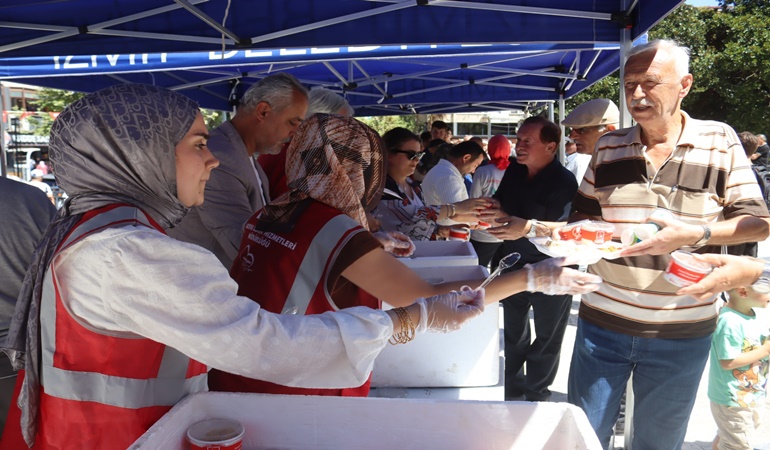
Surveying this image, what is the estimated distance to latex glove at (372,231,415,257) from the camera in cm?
258

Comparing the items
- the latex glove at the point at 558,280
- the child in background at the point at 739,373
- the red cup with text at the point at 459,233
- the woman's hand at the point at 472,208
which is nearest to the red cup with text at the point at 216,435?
the latex glove at the point at 558,280

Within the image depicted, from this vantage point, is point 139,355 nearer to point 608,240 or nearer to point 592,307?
point 608,240

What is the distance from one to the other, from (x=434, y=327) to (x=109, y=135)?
807 mm

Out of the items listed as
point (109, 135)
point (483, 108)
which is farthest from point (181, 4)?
point (483, 108)

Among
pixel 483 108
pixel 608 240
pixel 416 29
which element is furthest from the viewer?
pixel 483 108

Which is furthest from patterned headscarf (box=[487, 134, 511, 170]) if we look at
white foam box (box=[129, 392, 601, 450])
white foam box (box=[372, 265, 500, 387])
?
white foam box (box=[129, 392, 601, 450])

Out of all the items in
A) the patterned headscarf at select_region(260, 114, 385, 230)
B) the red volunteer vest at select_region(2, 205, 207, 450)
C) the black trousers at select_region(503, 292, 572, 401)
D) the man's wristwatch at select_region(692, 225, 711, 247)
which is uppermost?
the patterned headscarf at select_region(260, 114, 385, 230)

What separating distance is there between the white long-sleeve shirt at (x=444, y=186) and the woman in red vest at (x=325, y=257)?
2.97 m

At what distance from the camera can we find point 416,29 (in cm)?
374

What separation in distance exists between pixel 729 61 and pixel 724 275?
20.0 meters

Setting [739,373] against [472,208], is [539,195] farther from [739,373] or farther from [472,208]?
[739,373]

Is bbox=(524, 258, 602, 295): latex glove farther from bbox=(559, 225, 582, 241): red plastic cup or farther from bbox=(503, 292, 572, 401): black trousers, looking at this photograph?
bbox=(503, 292, 572, 401): black trousers

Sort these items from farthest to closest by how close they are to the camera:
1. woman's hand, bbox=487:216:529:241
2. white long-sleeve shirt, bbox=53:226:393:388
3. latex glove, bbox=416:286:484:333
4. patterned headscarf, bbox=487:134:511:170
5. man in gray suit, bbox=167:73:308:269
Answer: patterned headscarf, bbox=487:134:511:170 → woman's hand, bbox=487:216:529:241 → man in gray suit, bbox=167:73:308:269 → latex glove, bbox=416:286:484:333 → white long-sleeve shirt, bbox=53:226:393:388

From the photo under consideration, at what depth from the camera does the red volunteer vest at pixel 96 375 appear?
45.1 inches
